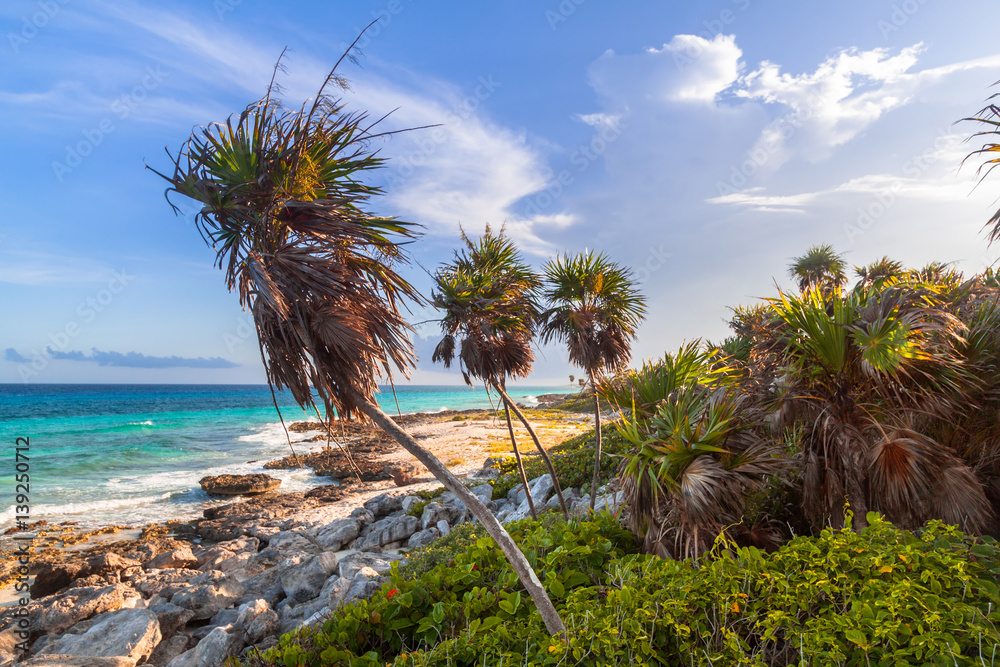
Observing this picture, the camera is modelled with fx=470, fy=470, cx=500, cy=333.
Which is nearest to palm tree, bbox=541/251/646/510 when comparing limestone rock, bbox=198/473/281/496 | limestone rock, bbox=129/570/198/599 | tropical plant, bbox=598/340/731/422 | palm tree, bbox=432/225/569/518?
palm tree, bbox=432/225/569/518

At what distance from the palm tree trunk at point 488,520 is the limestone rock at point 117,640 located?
18.7 feet

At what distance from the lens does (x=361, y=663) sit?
3578 mm

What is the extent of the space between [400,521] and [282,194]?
10.2 metres

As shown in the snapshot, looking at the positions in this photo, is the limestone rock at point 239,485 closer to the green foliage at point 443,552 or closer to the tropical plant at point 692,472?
the green foliage at point 443,552

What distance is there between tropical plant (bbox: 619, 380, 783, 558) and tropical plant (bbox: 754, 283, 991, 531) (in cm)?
55

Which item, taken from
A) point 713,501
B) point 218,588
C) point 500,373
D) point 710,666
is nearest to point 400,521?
point 218,588

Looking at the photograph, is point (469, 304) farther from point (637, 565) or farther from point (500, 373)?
point (637, 565)

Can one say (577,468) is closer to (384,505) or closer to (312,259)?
(384,505)

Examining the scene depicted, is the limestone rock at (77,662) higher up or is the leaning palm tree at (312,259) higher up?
the leaning palm tree at (312,259)

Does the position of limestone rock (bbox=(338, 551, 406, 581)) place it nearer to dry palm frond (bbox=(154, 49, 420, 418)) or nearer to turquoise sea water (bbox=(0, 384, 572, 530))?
turquoise sea water (bbox=(0, 384, 572, 530))

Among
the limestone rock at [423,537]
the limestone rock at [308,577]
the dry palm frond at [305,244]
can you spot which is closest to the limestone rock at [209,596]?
the limestone rock at [308,577]

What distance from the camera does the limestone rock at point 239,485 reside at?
1914 cm

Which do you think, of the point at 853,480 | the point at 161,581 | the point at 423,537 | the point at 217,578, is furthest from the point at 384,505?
the point at 853,480

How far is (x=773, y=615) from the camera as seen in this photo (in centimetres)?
250
